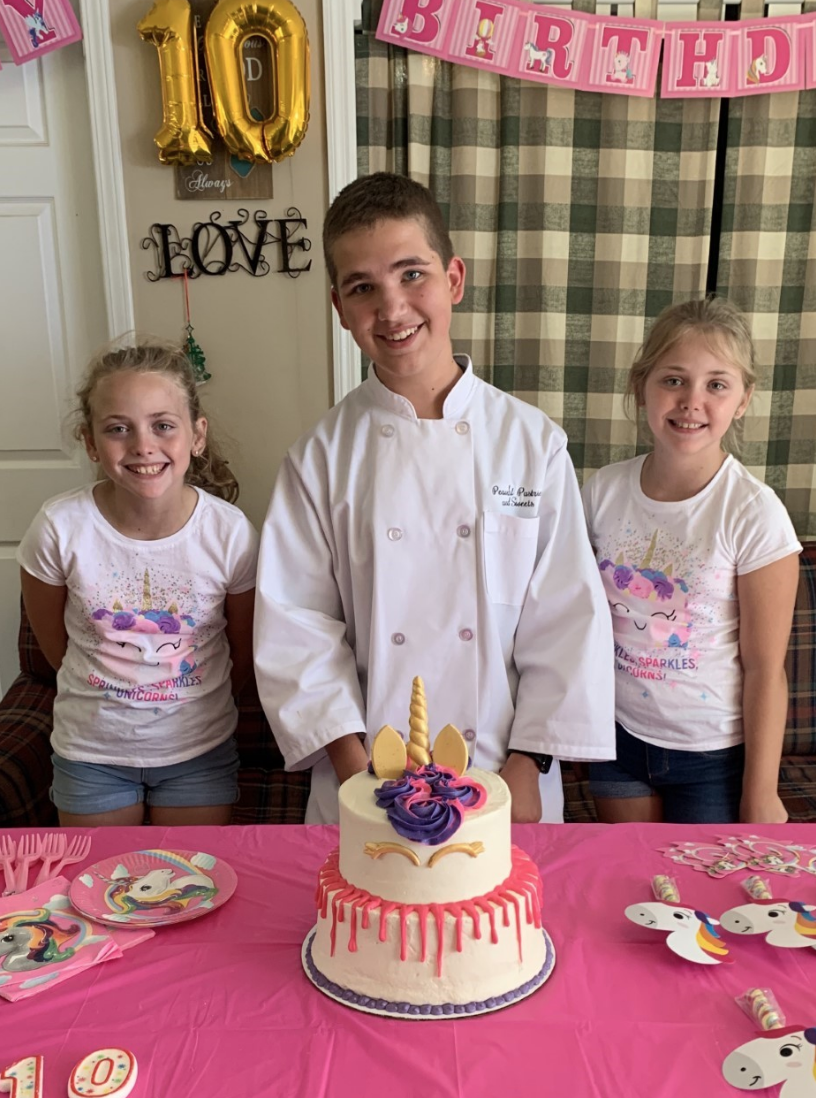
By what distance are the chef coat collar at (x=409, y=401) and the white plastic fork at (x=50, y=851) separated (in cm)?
87

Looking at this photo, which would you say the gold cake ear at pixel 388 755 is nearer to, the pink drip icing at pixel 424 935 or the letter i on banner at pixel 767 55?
the pink drip icing at pixel 424 935

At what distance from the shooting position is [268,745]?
2336 millimetres

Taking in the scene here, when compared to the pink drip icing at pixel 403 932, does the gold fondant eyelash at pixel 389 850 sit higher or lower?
higher

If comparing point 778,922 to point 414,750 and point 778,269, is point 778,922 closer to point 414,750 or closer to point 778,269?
point 414,750

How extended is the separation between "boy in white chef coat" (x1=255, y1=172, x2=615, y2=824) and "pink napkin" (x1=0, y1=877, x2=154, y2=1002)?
1.60 ft

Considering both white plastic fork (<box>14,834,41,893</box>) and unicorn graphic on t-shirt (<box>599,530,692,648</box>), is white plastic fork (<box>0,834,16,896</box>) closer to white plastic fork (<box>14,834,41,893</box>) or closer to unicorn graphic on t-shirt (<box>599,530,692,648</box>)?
white plastic fork (<box>14,834,41,893</box>)

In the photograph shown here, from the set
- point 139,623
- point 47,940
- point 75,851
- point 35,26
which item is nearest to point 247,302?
point 35,26

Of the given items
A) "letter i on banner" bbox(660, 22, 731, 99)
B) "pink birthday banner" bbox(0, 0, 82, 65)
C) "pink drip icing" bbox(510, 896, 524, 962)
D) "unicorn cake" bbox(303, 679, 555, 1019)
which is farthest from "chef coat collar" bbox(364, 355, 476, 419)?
"pink birthday banner" bbox(0, 0, 82, 65)

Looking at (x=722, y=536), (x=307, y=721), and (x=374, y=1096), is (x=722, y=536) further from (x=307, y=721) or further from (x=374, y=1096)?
(x=374, y=1096)

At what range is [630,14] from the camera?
237cm

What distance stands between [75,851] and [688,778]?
1097mm

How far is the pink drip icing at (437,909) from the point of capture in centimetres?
97

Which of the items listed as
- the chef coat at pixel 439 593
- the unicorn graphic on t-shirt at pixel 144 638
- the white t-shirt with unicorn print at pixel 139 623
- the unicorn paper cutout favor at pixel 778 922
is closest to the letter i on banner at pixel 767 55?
the chef coat at pixel 439 593

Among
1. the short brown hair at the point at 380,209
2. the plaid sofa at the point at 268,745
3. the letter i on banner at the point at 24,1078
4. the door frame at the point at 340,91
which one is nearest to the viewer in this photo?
the letter i on banner at the point at 24,1078
